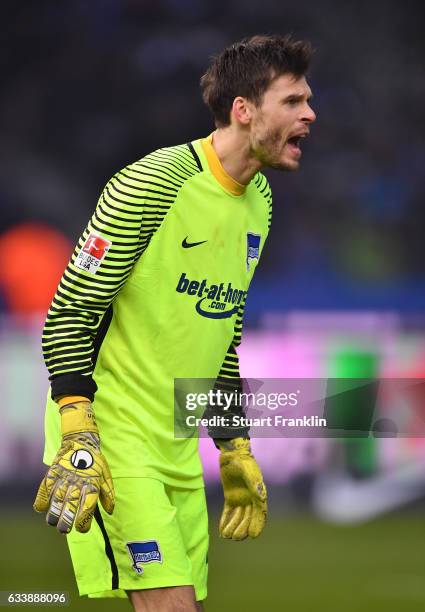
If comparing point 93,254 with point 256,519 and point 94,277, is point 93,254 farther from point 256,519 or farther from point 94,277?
point 256,519

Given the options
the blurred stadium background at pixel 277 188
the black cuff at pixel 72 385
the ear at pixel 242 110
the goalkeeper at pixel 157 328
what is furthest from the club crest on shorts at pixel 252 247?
the blurred stadium background at pixel 277 188

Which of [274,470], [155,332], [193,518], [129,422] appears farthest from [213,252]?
[274,470]

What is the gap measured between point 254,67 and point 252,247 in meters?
0.59

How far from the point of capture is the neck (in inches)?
144

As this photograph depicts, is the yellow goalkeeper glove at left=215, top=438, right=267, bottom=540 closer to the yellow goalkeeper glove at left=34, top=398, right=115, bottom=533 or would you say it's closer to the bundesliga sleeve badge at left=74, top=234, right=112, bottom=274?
the yellow goalkeeper glove at left=34, top=398, right=115, bottom=533

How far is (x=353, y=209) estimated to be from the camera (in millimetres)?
9070

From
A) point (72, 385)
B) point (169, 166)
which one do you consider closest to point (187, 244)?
point (169, 166)

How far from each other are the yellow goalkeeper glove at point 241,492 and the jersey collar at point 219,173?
0.88 m

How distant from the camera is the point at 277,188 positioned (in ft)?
30.2

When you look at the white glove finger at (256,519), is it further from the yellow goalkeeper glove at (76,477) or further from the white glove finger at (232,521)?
the yellow goalkeeper glove at (76,477)

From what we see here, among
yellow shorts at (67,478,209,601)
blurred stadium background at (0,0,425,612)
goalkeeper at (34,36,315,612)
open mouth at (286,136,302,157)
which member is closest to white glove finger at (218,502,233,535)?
goalkeeper at (34,36,315,612)

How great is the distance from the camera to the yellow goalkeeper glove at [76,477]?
3072mm

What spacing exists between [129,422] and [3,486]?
5.49m

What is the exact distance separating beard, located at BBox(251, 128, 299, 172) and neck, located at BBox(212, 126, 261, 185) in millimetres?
26
